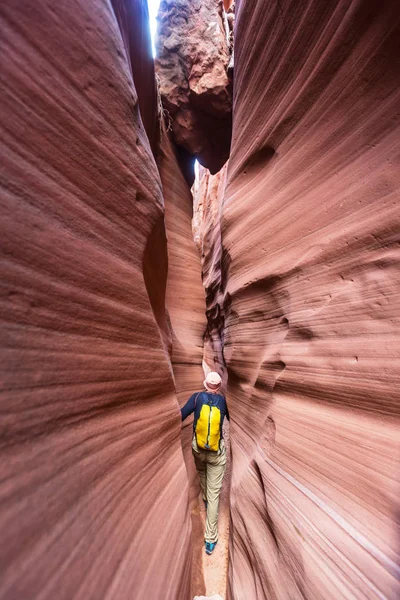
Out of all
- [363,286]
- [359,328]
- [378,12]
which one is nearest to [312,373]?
[359,328]

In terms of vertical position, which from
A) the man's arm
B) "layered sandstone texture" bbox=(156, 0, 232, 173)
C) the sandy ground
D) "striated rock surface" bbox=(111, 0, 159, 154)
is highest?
"layered sandstone texture" bbox=(156, 0, 232, 173)

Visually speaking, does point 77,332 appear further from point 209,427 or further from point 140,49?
point 140,49

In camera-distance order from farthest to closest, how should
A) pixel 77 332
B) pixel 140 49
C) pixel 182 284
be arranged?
1. pixel 182 284
2. pixel 140 49
3. pixel 77 332

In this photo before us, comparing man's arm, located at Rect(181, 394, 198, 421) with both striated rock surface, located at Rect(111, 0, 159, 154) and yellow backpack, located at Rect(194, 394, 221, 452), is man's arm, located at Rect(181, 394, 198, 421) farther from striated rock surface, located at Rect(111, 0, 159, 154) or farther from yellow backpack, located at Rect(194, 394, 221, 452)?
striated rock surface, located at Rect(111, 0, 159, 154)

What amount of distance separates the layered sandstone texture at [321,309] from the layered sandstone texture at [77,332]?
0.60 meters

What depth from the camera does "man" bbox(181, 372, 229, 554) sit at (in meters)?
2.15

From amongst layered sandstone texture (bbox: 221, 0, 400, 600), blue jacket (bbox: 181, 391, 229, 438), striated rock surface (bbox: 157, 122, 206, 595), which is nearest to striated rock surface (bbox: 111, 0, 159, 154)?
layered sandstone texture (bbox: 221, 0, 400, 600)

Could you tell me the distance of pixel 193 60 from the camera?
10.7 feet

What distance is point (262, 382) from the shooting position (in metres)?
1.81

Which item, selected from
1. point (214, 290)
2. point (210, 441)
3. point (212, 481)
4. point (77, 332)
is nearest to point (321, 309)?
point (77, 332)

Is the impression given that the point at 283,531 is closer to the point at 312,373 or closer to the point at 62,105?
the point at 312,373

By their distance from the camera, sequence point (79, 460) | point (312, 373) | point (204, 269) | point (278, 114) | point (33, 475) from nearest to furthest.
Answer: point (33, 475)
point (79, 460)
point (312, 373)
point (278, 114)
point (204, 269)

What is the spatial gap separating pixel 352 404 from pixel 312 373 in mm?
232

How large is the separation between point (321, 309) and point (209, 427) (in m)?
1.42
